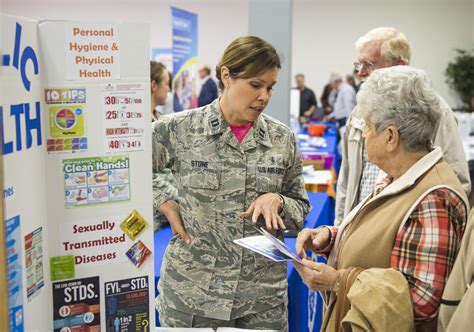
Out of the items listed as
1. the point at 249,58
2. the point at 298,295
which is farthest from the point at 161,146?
the point at 298,295

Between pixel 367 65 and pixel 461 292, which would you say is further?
pixel 367 65

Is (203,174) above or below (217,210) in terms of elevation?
above

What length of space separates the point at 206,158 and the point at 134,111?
53cm

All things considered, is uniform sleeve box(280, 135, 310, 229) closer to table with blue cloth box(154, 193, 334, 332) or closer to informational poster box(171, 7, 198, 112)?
table with blue cloth box(154, 193, 334, 332)

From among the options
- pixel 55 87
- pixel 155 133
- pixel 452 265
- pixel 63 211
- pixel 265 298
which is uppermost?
pixel 55 87

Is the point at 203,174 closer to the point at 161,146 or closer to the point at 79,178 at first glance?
the point at 161,146

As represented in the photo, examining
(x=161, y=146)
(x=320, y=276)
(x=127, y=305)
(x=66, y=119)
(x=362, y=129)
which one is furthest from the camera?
(x=362, y=129)

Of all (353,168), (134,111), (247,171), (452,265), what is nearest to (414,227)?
(452,265)

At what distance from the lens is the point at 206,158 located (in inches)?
68.0

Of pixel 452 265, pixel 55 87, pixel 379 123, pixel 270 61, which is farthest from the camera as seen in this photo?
pixel 270 61

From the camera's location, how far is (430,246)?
1287 mm

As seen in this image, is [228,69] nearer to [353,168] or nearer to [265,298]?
[265,298]

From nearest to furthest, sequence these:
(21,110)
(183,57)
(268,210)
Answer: (21,110) → (268,210) → (183,57)

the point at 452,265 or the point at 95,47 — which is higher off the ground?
the point at 95,47
